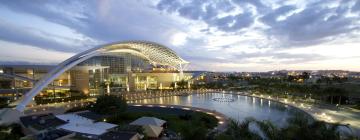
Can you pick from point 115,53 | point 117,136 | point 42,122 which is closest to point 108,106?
point 42,122

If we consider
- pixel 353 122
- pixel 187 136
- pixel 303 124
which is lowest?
pixel 353 122

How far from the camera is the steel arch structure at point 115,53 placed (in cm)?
3353

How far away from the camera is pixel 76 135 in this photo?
1677 centimetres

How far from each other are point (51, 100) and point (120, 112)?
21.4m

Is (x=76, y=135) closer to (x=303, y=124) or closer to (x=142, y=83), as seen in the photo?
(x=303, y=124)

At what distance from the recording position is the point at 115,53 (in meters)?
66.6

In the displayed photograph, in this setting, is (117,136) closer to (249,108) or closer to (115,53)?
(249,108)

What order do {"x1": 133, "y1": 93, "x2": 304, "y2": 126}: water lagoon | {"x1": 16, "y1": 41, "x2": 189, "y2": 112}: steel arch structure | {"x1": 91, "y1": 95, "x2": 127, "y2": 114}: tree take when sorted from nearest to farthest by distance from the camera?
{"x1": 91, "y1": 95, "x2": 127, "y2": 114}: tree → {"x1": 133, "y1": 93, "x2": 304, "y2": 126}: water lagoon → {"x1": 16, "y1": 41, "x2": 189, "y2": 112}: steel arch structure

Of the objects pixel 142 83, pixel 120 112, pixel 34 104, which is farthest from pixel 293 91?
pixel 34 104

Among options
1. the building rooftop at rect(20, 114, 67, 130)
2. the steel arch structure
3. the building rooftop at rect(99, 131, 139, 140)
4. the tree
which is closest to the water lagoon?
the steel arch structure

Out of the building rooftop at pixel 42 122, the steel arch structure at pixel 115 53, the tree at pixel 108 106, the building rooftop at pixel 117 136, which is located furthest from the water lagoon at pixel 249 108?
the building rooftop at pixel 42 122

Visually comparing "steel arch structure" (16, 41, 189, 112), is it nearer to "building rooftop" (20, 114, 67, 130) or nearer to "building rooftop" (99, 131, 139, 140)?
"building rooftop" (20, 114, 67, 130)

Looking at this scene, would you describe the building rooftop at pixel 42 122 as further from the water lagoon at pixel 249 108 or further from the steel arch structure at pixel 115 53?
the water lagoon at pixel 249 108

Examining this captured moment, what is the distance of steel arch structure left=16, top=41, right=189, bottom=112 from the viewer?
110 feet
